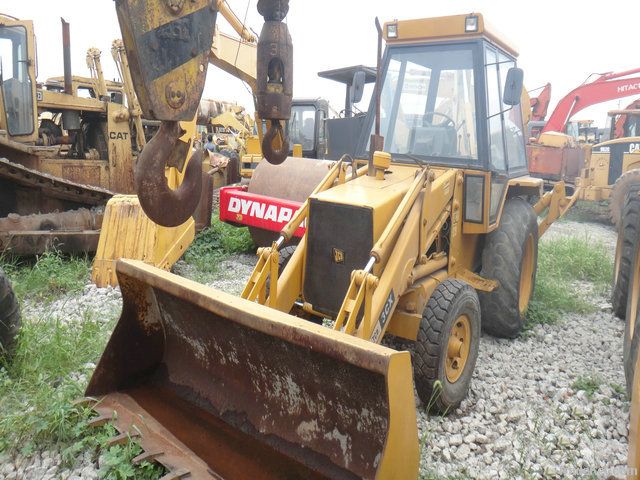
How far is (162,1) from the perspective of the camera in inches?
62.7

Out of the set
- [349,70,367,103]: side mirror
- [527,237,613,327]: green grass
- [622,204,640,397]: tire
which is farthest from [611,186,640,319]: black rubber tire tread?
[349,70,367,103]: side mirror

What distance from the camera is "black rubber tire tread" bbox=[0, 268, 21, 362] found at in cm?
324

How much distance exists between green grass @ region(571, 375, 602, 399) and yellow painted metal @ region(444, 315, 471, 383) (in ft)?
2.59

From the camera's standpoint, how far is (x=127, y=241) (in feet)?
16.8

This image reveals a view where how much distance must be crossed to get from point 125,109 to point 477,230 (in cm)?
564

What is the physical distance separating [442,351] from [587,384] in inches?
46.6

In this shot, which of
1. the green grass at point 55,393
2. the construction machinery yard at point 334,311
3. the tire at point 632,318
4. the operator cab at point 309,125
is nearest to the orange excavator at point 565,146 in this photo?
the operator cab at point 309,125

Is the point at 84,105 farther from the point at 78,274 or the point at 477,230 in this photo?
the point at 477,230

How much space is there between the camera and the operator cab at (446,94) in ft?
12.6

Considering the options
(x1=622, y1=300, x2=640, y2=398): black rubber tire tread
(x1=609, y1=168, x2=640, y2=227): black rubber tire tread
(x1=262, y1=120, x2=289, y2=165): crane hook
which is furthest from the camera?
(x1=609, y1=168, x2=640, y2=227): black rubber tire tread

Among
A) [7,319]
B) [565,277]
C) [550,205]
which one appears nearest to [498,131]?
[550,205]

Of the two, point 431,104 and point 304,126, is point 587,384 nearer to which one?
point 431,104

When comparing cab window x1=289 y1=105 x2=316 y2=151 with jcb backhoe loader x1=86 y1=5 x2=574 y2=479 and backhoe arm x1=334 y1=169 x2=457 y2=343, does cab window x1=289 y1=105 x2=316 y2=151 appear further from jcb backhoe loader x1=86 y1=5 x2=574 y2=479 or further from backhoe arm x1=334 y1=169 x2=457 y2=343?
backhoe arm x1=334 y1=169 x2=457 y2=343

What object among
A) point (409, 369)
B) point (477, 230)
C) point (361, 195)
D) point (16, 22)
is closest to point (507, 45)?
point (477, 230)
